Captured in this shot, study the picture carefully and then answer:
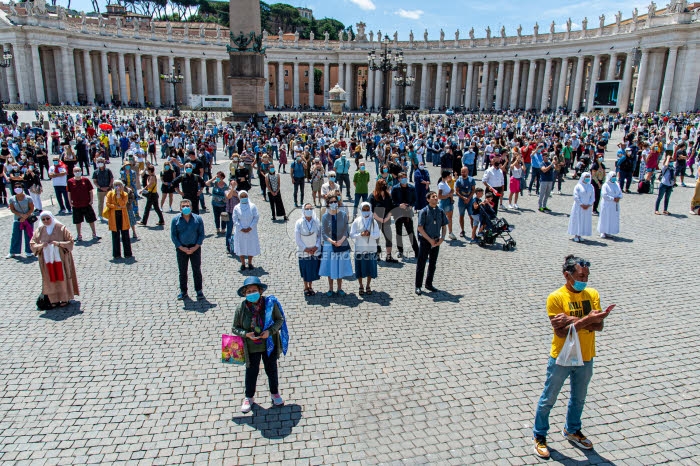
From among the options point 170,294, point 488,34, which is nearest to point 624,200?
point 170,294

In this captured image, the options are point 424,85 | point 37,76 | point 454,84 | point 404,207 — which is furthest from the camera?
point 424,85

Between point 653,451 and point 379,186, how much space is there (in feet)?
20.9

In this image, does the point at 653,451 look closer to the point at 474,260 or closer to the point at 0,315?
the point at 474,260

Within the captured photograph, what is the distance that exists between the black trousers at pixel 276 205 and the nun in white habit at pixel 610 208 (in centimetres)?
822

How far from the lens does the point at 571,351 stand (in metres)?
4.32

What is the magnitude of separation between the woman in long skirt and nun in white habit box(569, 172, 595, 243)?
6.62 m

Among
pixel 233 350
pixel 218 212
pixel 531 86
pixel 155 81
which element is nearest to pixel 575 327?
pixel 233 350

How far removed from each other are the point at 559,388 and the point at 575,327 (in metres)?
0.62

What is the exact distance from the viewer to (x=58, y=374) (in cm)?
579

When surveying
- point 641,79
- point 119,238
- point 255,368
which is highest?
point 641,79

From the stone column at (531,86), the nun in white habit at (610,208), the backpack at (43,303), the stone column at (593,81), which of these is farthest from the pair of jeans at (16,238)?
the stone column at (531,86)

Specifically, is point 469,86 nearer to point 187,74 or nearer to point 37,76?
point 187,74

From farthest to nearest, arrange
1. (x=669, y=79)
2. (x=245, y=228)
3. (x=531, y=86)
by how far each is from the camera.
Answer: (x=531, y=86) < (x=669, y=79) < (x=245, y=228)

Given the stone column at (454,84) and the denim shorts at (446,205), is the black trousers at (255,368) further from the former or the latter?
the stone column at (454,84)
